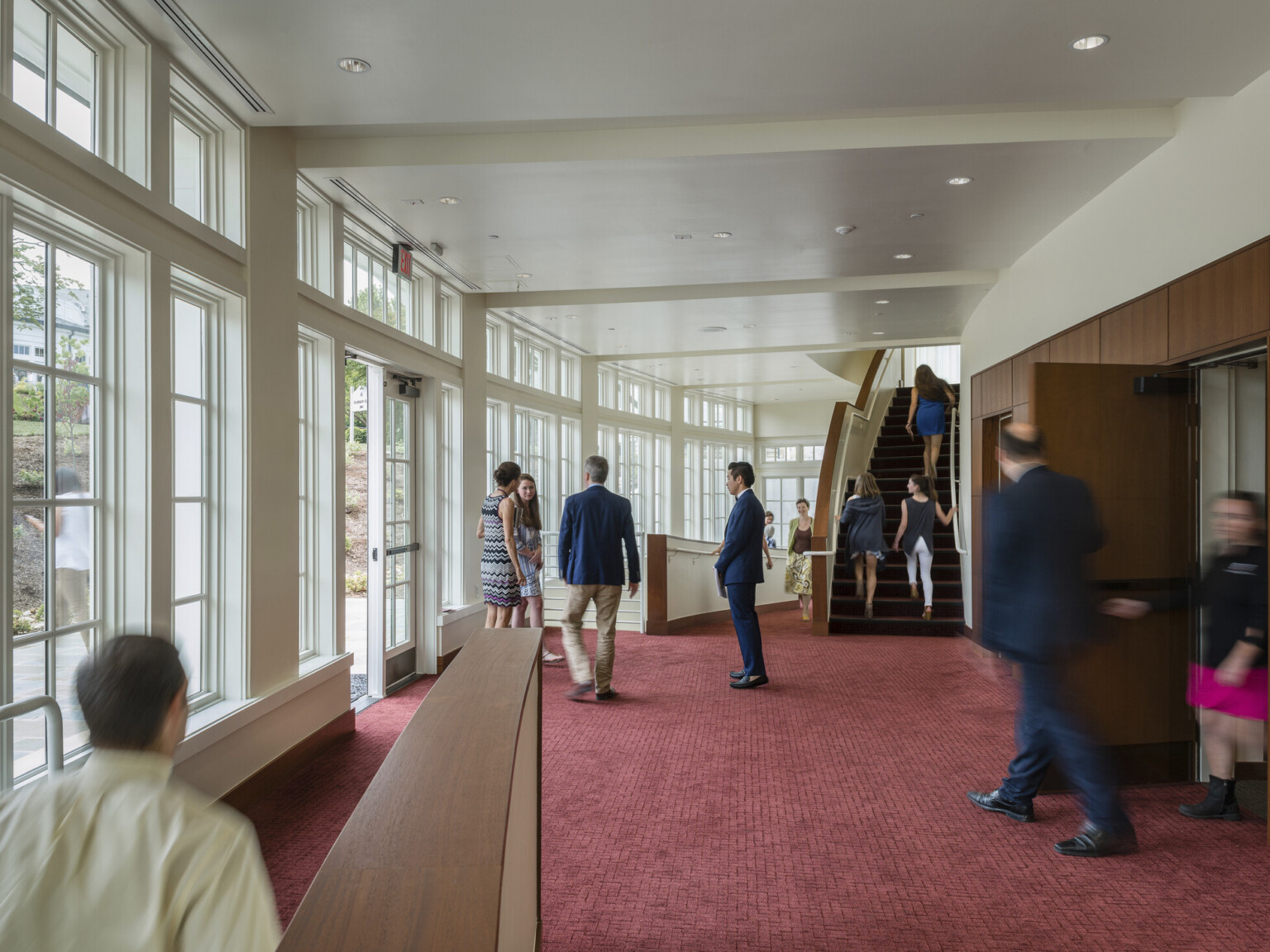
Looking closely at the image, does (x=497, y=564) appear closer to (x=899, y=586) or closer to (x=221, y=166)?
(x=221, y=166)

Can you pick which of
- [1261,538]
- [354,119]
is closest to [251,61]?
[354,119]

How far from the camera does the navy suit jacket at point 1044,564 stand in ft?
10.7

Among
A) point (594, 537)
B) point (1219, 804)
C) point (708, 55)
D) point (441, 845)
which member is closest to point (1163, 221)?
point (708, 55)

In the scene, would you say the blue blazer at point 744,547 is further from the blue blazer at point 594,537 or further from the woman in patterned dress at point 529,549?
the woman in patterned dress at point 529,549

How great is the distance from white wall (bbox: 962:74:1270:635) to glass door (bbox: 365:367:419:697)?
15.6 feet

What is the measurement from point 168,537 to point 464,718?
2299 mm

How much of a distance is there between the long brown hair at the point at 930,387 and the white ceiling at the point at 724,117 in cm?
281

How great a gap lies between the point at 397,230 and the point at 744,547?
3177mm

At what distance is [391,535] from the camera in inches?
250

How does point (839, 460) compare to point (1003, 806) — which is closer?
point (1003, 806)

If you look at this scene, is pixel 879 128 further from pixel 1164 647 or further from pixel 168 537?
pixel 168 537

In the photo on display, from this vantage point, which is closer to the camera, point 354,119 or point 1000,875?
point 1000,875

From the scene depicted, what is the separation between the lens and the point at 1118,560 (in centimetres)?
411

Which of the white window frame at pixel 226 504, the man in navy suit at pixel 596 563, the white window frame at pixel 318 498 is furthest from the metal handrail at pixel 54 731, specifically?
the man in navy suit at pixel 596 563
